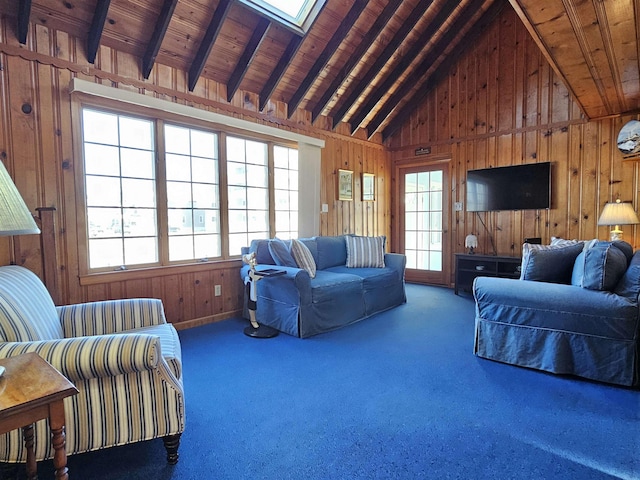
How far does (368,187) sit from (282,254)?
2651 mm

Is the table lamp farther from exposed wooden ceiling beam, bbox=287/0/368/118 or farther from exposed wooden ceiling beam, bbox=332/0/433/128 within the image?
exposed wooden ceiling beam, bbox=287/0/368/118

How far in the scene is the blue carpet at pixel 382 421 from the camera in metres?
1.59

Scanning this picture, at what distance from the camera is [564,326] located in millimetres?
2412

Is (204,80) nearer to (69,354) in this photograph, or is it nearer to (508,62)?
(69,354)

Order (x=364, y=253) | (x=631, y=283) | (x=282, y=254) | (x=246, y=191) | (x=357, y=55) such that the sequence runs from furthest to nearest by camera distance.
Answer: (x=364, y=253)
(x=357, y=55)
(x=246, y=191)
(x=282, y=254)
(x=631, y=283)

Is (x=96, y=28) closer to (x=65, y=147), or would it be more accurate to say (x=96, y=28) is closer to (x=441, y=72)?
(x=65, y=147)

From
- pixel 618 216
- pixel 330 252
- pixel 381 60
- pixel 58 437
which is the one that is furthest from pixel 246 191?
pixel 618 216

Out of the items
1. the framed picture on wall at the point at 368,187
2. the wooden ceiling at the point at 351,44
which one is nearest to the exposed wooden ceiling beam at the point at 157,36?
the wooden ceiling at the point at 351,44

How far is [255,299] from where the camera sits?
3518mm

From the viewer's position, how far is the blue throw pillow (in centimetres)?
363

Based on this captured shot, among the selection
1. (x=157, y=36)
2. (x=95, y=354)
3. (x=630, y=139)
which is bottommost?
(x=95, y=354)

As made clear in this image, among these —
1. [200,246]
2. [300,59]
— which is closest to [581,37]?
[300,59]

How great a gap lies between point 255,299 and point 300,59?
9.09ft

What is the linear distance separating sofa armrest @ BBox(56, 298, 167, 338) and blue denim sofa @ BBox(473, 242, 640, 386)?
242 centimetres
